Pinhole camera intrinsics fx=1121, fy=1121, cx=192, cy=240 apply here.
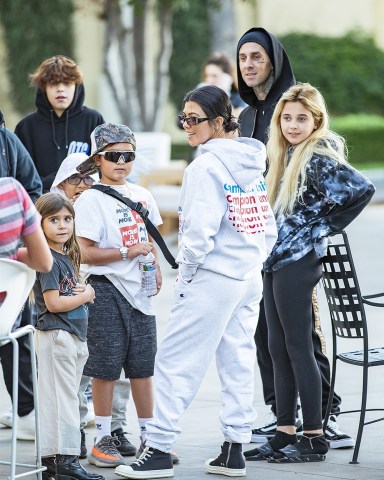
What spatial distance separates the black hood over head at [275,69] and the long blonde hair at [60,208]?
152 centimetres

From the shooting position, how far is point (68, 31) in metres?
25.4

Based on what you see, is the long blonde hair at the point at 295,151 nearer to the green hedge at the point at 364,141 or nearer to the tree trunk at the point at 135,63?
the tree trunk at the point at 135,63

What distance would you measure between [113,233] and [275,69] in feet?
4.54

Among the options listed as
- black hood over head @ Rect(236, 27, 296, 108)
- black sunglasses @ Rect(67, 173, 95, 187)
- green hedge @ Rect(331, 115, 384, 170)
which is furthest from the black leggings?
green hedge @ Rect(331, 115, 384, 170)

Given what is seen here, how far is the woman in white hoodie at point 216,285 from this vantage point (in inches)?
197

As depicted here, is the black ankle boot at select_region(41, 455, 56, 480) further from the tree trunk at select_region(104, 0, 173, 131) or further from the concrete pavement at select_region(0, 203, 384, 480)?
the tree trunk at select_region(104, 0, 173, 131)

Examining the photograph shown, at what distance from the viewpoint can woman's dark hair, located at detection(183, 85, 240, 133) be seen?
514 centimetres

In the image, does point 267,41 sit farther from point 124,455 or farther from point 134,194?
point 124,455

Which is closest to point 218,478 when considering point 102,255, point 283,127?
point 102,255

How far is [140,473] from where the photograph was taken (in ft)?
16.7

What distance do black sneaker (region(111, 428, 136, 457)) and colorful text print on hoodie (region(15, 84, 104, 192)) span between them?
180 centimetres

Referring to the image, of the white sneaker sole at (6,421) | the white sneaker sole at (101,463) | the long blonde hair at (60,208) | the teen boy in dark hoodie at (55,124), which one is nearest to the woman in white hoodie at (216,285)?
the white sneaker sole at (101,463)

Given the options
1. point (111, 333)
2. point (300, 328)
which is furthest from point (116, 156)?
point (300, 328)

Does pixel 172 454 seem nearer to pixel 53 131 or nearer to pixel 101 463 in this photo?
pixel 101 463
